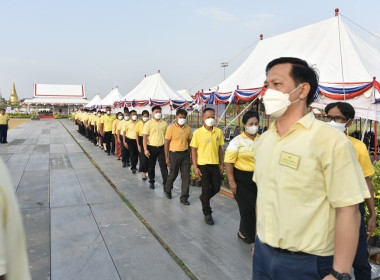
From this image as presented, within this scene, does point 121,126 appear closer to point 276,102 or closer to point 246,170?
point 246,170

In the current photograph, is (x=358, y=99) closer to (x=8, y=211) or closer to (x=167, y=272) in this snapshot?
(x=167, y=272)

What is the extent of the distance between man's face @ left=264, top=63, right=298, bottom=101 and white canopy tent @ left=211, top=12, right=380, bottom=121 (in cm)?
473

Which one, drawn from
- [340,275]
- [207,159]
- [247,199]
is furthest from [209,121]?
[340,275]

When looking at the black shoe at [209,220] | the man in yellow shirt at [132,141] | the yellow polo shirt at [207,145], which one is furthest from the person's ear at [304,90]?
the man in yellow shirt at [132,141]

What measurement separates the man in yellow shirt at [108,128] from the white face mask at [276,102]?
36.3 feet

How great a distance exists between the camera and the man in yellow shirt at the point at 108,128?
1227 cm

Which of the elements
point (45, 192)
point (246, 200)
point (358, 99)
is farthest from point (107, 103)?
point (246, 200)

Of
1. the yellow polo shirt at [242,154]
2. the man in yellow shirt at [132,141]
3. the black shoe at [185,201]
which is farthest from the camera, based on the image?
the man in yellow shirt at [132,141]

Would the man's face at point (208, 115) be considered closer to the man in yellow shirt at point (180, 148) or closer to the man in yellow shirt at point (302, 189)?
the man in yellow shirt at point (180, 148)

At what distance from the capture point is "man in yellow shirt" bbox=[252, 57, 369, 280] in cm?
146

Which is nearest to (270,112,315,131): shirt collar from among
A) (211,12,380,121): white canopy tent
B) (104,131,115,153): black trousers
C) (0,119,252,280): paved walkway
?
(0,119,252,280): paved walkway

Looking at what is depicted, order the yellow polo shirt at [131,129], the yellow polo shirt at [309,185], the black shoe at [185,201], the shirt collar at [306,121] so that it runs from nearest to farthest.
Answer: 1. the yellow polo shirt at [309,185]
2. the shirt collar at [306,121]
3. the black shoe at [185,201]
4. the yellow polo shirt at [131,129]

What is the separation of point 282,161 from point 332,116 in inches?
67.8

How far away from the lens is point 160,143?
6.94m
